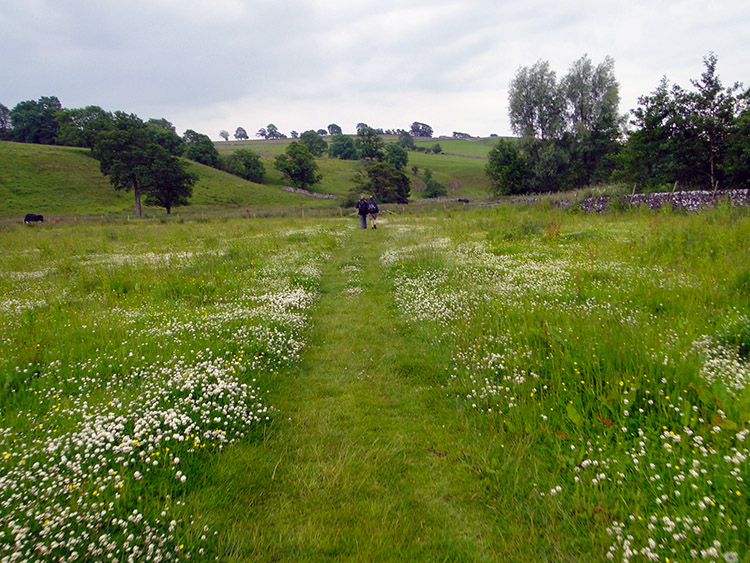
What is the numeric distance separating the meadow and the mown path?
0.02 m

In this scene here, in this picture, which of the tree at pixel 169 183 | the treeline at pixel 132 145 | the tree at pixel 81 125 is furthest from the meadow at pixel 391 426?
the tree at pixel 81 125

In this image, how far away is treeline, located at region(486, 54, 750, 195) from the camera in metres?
31.1

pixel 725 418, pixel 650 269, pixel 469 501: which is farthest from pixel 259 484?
pixel 650 269

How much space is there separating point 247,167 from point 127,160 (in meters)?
51.8

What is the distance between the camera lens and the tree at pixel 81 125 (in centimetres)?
8925

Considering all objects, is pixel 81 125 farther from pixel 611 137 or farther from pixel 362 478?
pixel 362 478

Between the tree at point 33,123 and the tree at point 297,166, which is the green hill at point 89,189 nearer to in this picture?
the tree at point 297,166

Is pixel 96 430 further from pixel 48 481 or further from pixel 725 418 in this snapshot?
pixel 725 418

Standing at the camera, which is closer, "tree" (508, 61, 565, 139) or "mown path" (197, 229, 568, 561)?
"mown path" (197, 229, 568, 561)

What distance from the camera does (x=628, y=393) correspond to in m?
4.05

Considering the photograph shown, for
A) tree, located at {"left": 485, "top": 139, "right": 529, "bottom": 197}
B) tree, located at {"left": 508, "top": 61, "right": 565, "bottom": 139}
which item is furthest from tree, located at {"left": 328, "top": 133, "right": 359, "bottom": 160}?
tree, located at {"left": 508, "top": 61, "right": 565, "bottom": 139}

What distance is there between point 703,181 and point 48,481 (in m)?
46.5

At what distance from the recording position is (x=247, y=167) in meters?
110

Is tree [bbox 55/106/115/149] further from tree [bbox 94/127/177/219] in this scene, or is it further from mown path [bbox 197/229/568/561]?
mown path [bbox 197/229/568/561]
